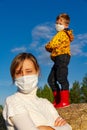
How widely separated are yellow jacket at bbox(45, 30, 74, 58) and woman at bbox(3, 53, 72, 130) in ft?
15.6

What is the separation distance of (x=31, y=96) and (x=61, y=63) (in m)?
4.88

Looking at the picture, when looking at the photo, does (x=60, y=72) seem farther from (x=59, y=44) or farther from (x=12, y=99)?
(x=12, y=99)

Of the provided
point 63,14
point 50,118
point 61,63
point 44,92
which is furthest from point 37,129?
point 44,92

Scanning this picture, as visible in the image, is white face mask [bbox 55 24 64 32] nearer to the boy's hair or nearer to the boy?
the boy

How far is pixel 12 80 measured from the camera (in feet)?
11.6

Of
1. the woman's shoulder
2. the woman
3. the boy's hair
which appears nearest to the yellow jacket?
the boy's hair

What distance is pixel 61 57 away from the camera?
27.3 ft

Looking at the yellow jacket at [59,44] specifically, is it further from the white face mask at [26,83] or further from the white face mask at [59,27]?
the white face mask at [26,83]

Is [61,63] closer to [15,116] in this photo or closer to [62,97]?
[62,97]

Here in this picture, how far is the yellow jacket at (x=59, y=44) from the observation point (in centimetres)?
833

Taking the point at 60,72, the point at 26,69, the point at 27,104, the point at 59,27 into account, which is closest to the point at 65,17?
the point at 59,27

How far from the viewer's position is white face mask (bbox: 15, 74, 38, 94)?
3.45 m

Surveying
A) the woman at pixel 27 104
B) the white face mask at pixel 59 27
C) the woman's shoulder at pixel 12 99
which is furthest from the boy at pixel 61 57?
the woman's shoulder at pixel 12 99

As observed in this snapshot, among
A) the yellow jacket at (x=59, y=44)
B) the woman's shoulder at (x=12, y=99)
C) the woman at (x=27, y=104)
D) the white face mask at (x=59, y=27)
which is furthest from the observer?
the white face mask at (x=59, y=27)
